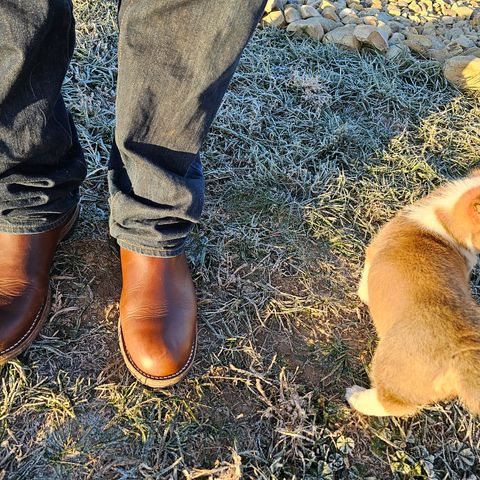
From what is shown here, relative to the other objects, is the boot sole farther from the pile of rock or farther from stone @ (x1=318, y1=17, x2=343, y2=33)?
stone @ (x1=318, y1=17, x2=343, y2=33)

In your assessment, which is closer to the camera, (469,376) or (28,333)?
(469,376)

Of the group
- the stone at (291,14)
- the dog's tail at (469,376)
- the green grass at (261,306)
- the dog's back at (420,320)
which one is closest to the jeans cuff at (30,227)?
the green grass at (261,306)

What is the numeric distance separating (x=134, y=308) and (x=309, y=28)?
7.62 feet

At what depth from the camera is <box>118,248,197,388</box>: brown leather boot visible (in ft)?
5.78

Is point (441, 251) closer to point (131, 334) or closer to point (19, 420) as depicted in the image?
point (131, 334)

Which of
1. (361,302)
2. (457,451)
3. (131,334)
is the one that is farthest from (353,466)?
(131,334)

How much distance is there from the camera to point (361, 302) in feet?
7.21

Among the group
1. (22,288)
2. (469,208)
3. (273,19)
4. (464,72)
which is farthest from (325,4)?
(22,288)

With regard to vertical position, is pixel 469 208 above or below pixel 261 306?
above

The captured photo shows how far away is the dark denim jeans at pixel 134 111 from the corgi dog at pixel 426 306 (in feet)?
2.28

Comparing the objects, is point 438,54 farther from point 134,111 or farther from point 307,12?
point 134,111

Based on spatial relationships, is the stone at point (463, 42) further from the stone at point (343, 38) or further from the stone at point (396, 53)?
the stone at point (343, 38)

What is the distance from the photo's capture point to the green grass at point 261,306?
172 cm

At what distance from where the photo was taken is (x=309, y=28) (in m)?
3.37
